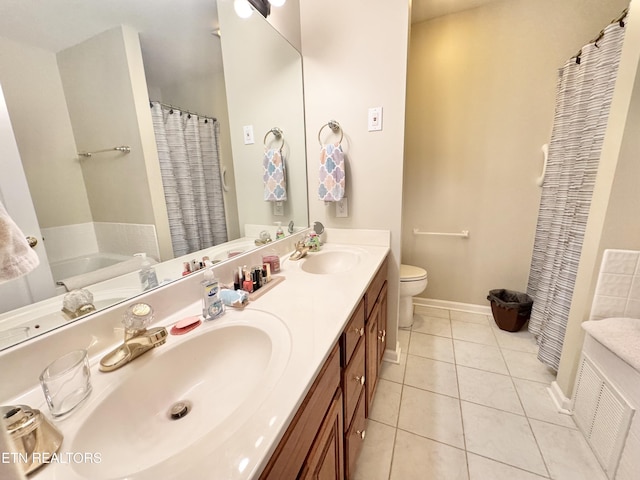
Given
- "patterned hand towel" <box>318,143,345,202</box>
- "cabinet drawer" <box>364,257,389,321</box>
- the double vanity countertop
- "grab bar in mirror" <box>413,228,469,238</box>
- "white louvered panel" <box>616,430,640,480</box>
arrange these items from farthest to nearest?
"grab bar in mirror" <box>413,228,469,238</box> < "patterned hand towel" <box>318,143,345,202</box> < "cabinet drawer" <box>364,257,389,321</box> < "white louvered panel" <box>616,430,640,480</box> < the double vanity countertop

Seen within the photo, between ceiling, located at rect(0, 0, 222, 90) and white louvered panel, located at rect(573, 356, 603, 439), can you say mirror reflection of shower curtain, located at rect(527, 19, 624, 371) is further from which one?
ceiling, located at rect(0, 0, 222, 90)

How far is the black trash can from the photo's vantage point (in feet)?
6.48

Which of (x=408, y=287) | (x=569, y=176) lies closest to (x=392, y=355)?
(x=408, y=287)

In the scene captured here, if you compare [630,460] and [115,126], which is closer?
[115,126]

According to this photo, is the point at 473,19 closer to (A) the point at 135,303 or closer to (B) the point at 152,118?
(B) the point at 152,118

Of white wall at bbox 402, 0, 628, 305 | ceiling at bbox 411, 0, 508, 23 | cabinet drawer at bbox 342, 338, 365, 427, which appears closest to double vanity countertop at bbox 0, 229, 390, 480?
Answer: cabinet drawer at bbox 342, 338, 365, 427

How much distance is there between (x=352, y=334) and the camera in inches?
35.8

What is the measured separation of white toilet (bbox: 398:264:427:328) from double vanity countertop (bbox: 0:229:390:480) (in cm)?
112

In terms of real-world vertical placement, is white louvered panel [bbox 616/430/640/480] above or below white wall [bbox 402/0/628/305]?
below

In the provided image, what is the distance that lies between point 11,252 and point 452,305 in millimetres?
2720

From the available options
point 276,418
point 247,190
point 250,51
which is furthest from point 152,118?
point 276,418

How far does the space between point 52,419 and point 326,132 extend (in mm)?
1645

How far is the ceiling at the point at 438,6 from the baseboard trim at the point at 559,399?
8.50ft

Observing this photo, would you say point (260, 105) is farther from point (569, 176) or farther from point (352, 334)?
point (569, 176)
